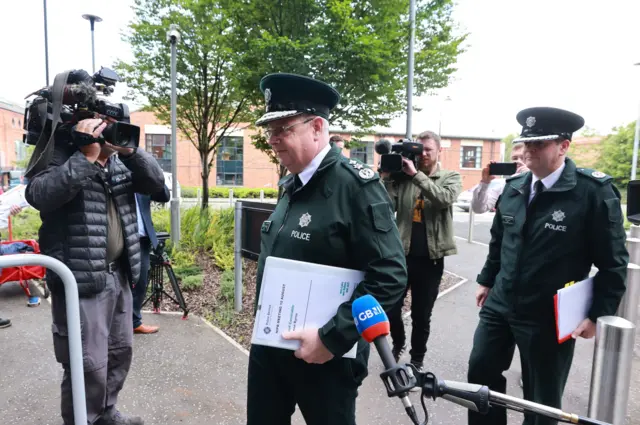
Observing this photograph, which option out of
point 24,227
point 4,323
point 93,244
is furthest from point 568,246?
point 24,227

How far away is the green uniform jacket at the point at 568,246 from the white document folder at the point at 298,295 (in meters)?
1.32

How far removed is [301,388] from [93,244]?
152cm

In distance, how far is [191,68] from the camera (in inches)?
408

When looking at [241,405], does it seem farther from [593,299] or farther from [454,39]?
[454,39]

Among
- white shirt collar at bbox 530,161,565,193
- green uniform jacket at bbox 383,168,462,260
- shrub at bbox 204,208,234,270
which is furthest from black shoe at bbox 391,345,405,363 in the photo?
shrub at bbox 204,208,234,270

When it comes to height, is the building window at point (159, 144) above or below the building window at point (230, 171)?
above

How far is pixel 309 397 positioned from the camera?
181cm

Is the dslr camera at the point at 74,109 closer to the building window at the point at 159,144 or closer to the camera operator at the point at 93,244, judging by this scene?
the camera operator at the point at 93,244

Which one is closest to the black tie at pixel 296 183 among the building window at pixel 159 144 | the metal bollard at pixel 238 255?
the metal bollard at pixel 238 255

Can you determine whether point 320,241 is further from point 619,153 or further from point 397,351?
point 619,153

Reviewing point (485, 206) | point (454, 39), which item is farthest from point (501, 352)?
point (454, 39)

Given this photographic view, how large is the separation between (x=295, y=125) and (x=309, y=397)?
1164 millimetres

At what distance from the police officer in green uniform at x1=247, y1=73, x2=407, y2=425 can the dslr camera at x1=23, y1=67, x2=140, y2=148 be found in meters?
1.18

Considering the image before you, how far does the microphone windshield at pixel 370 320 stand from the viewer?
3.97ft
